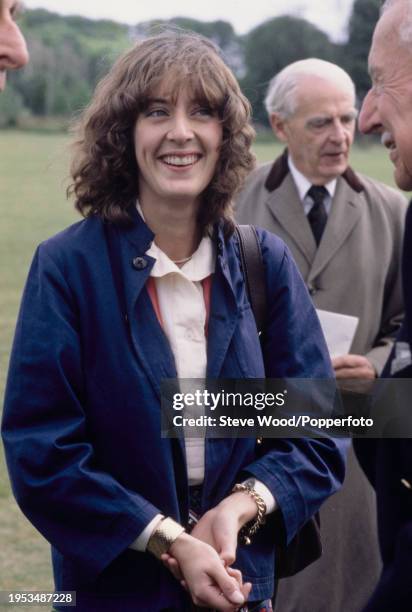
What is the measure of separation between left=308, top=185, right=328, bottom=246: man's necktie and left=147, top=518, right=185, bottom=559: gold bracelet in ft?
7.57

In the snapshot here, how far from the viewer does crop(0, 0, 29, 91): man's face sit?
2816 millimetres

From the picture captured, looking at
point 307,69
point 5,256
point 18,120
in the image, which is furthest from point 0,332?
point 18,120

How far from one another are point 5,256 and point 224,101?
16382mm

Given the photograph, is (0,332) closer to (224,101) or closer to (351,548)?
(351,548)

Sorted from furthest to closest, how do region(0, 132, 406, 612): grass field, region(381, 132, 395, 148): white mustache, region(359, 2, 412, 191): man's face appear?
1. region(0, 132, 406, 612): grass field
2. region(381, 132, 395, 148): white mustache
3. region(359, 2, 412, 191): man's face

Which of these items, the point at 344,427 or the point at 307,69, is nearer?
the point at 344,427

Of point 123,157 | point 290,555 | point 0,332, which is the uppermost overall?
point 123,157

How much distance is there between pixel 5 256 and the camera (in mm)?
18969

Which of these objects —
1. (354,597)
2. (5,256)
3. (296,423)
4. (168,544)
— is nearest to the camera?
(168,544)

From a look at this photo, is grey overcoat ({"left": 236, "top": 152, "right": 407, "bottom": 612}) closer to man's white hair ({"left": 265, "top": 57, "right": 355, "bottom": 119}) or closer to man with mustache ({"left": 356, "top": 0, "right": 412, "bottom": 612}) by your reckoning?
man's white hair ({"left": 265, "top": 57, "right": 355, "bottom": 119})

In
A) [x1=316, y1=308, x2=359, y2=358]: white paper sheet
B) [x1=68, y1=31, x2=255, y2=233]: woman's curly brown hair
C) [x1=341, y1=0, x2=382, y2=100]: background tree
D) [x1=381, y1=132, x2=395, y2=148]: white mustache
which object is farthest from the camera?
[x1=341, y1=0, x2=382, y2=100]: background tree

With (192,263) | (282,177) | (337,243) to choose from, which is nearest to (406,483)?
(192,263)

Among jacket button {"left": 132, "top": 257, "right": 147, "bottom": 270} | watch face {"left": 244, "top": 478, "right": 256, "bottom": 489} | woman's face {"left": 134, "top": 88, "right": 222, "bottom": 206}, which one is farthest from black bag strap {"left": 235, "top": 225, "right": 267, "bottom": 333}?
watch face {"left": 244, "top": 478, "right": 256, "bottom": 489}

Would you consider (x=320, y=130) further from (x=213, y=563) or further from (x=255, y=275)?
(x=213, y=563)
